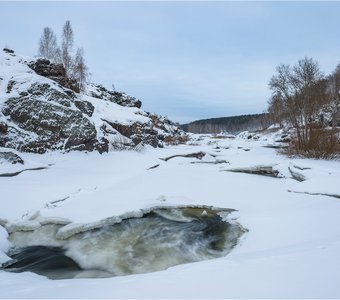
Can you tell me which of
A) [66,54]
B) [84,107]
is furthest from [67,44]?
[84,107]

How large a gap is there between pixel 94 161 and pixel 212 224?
766 cm

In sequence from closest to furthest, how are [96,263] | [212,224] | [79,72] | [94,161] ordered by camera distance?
[96,263] < [212,224] < [94,161] < [79,72]

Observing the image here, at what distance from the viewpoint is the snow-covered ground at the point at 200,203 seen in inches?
125

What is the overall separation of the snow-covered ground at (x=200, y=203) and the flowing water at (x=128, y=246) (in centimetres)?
29

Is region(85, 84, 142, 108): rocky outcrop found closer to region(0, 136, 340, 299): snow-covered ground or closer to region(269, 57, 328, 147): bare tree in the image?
region(269, 57, 328, 147): bare tree

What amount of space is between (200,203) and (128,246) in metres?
2.33

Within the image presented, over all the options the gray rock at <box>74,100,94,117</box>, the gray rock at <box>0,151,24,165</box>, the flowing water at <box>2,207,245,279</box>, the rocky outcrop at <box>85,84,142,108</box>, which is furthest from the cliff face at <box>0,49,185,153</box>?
the rocky outcrop at <box>85,84,142,108</box>

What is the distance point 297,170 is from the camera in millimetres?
10086

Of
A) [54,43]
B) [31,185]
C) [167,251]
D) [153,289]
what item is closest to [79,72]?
[54,43]

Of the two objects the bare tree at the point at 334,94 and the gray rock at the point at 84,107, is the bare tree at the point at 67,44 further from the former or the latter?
the bare tree at the point at 334,94

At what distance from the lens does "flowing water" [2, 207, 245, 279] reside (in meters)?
5.27

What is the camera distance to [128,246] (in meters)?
6.04

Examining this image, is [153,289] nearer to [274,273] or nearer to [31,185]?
[274,273]

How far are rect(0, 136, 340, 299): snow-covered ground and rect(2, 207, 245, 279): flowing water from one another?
0.29m
